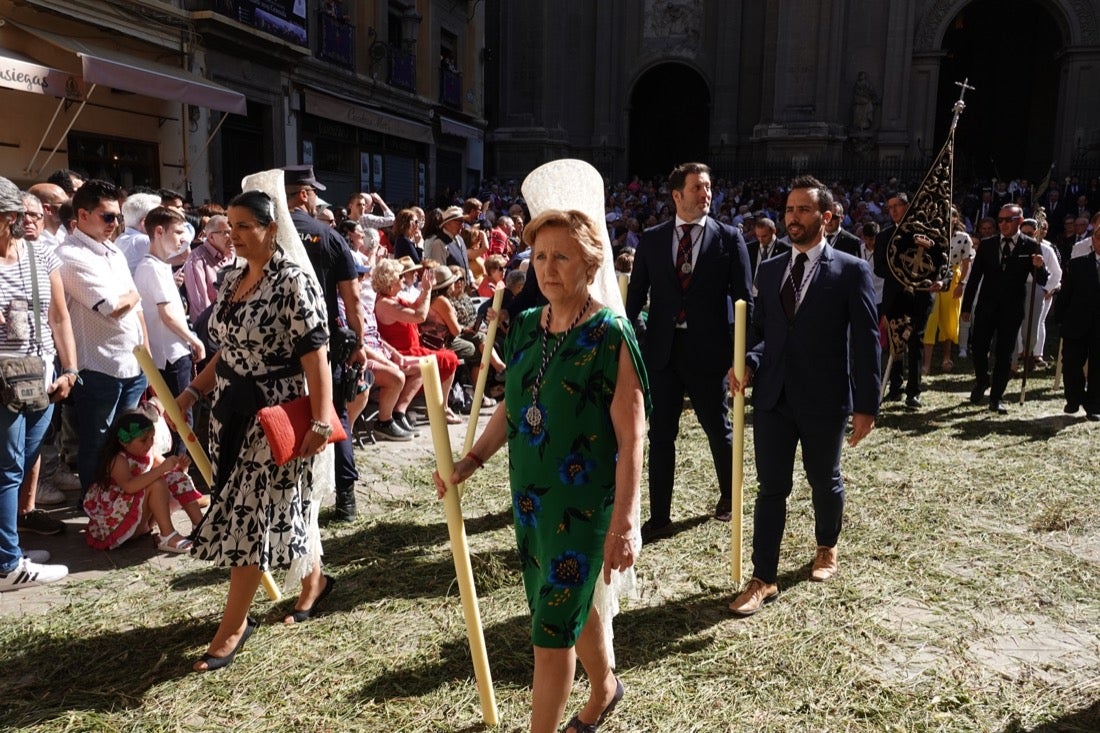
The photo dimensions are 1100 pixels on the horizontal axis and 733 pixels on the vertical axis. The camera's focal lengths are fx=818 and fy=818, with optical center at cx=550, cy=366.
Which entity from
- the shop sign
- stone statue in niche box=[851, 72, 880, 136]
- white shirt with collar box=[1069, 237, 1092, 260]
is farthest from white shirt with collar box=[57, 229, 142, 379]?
stone statue in niche box=[851, 72, 880, 136]

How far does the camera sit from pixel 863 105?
89.1 ft

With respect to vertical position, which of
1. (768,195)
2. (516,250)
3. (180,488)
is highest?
(768,195)

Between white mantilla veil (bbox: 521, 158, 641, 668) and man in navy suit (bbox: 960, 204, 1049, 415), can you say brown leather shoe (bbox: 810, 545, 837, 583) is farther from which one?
man in navy suit (bbox: 960, 204, 1049, 415)

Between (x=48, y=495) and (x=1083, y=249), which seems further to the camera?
(x=1083, y=249)

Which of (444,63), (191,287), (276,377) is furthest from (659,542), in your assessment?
(444,63)

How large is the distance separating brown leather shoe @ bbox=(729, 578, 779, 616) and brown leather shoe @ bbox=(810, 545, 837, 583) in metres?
0.42

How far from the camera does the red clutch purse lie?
3.37 metres

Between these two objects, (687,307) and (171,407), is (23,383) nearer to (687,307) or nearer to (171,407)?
(171,407)

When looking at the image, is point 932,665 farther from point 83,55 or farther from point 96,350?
point 83,55

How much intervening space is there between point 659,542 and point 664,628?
1.13 meters

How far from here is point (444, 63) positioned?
26.5m

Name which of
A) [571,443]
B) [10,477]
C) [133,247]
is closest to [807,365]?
[571,443]

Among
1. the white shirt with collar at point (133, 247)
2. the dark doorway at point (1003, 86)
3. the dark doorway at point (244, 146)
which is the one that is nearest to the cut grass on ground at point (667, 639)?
the white shirt with collar at point (133, 247)

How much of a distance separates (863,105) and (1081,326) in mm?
20886
